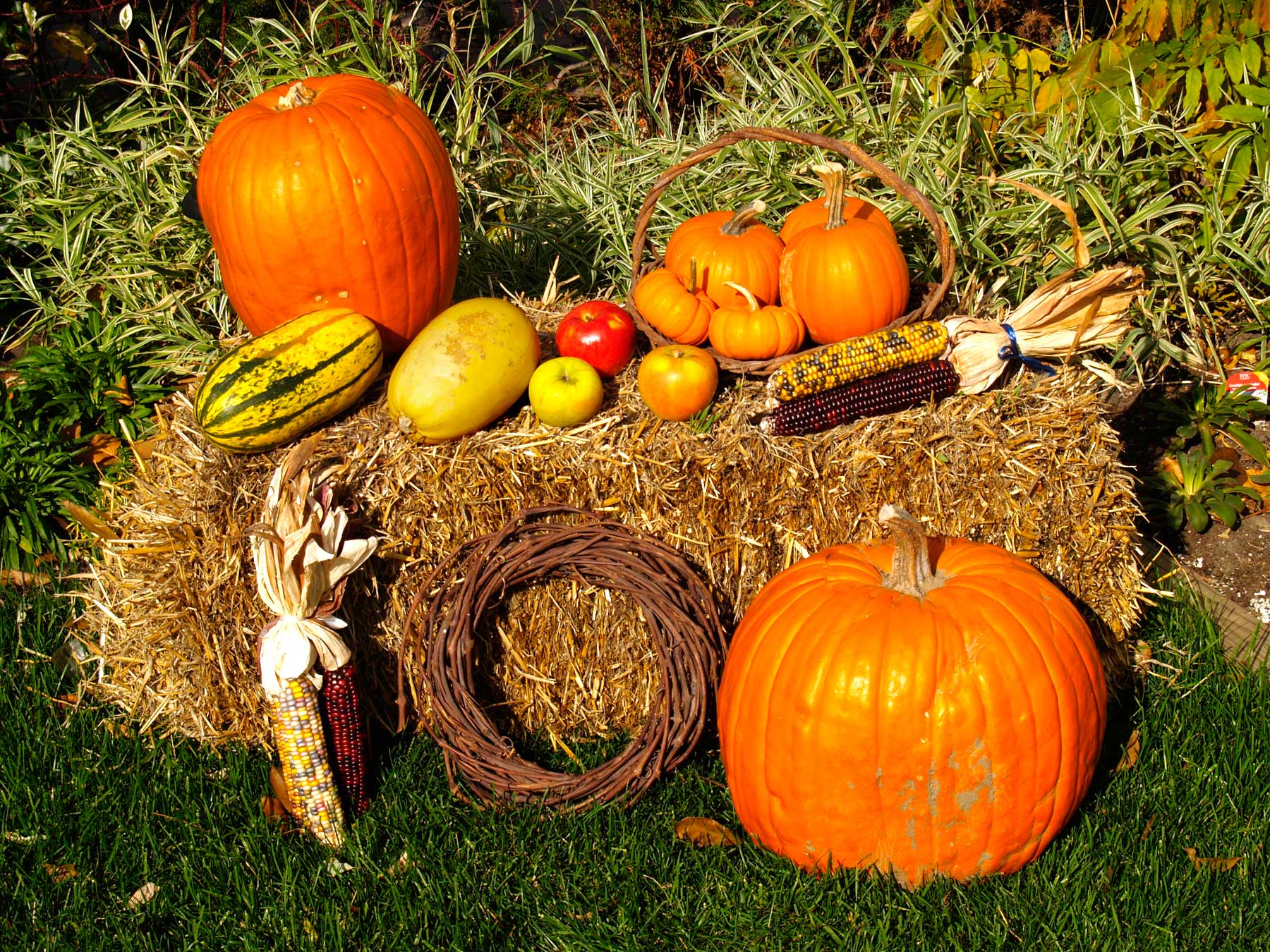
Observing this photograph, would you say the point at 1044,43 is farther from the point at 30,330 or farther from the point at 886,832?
the point at 30,330

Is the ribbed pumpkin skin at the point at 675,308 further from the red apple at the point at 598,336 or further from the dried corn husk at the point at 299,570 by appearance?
the dried corn husk at the point at 299,570

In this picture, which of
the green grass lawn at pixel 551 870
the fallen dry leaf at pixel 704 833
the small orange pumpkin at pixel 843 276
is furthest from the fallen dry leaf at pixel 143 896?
the small orange pumpkin at pixel 843 276

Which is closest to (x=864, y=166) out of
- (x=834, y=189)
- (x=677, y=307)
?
(x=834, y=189)

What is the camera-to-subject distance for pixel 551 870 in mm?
2658

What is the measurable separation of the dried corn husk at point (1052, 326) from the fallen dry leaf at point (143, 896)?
2692mm

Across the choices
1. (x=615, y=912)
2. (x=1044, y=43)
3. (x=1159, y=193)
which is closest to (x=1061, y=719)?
(x=615, y=912)

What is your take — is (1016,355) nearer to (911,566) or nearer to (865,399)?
(865,399)

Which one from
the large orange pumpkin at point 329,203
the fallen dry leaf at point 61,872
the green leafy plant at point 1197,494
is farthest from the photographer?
the green leafy plant at point 1197,494

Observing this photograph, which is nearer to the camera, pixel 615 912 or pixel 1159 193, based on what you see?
pixel 615 912

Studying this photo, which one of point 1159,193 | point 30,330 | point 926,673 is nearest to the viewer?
point 926,673

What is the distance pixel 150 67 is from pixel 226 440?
9.39 feet

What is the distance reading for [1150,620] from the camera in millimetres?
3613

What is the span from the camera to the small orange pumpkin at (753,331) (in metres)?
3.35

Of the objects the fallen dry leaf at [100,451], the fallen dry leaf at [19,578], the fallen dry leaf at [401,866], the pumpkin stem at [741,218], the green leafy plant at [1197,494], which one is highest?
the pumpkin stem at [741,218]
